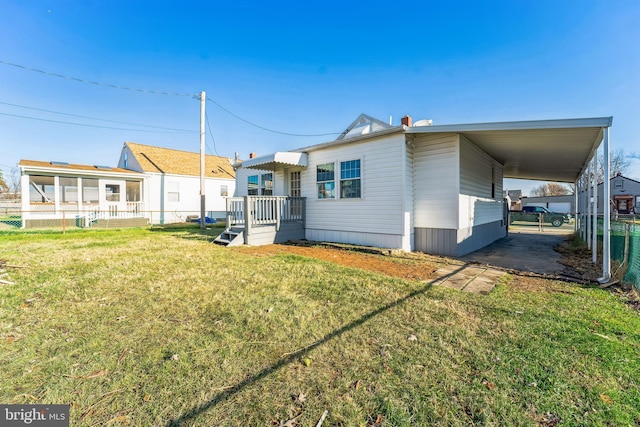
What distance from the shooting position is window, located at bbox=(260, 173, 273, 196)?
40.8 ft

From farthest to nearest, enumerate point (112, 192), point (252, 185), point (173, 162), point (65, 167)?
point (173, 162), point (112, 192), point (65, 167), point (252, 185)

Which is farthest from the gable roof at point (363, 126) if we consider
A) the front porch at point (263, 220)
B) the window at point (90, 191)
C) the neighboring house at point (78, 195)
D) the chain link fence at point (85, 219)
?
the window at point (90, 191)

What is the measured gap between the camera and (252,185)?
44.2ft

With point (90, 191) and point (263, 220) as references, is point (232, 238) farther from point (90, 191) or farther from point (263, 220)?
point (90, 191)

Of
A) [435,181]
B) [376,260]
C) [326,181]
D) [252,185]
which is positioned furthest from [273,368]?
[252,185]

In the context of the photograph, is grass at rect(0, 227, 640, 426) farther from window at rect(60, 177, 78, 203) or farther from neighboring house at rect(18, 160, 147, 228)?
window at rect(60, 177, 78, 203)

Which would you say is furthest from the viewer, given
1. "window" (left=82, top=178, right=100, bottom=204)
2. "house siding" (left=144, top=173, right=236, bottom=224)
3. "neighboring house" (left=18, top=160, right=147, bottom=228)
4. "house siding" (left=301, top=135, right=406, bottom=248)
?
"house siding" (left=144, top=173, right=236, bottom=224)

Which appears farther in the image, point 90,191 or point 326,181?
point 90,191

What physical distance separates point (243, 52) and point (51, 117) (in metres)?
17.7

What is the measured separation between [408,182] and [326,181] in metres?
3.06

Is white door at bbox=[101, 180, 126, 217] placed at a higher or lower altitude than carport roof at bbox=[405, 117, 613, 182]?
lower

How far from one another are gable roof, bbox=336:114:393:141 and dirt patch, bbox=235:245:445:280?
7.85 m

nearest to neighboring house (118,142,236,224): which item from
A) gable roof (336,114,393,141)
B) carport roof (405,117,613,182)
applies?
gable roof (336,114,393,141)

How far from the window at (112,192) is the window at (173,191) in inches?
118
